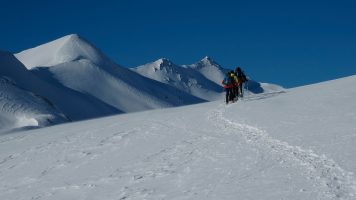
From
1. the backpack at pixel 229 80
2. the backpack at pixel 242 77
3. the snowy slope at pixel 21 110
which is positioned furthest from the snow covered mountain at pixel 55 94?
the backpack at pixel 242 77

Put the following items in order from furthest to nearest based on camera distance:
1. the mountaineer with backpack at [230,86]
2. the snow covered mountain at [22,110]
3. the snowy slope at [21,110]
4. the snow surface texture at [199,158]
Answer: the snowy slope at [21,110] < the snow covered mountain at [22,110] < the mountaineer with backpack at [230,86] < the snow surface texture at [199,158]

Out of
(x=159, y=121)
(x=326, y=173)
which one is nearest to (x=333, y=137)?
(x=326, y=173)

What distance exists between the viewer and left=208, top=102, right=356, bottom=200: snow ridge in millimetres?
12219

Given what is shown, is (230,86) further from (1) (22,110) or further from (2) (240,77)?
(1) (22,110)

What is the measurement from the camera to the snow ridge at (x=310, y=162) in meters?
12.2

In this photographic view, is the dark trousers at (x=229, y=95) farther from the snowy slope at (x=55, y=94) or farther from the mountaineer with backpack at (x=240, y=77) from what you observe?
the snowy slope at (x=55, y=94)

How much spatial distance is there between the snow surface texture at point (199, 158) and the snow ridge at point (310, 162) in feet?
0.07

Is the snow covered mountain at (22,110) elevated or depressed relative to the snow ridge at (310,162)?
elevated

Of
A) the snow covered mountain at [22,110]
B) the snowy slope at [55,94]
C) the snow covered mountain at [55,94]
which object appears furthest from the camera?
the snowy slope at [55,94]

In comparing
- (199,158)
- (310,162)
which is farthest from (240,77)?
(310,162)

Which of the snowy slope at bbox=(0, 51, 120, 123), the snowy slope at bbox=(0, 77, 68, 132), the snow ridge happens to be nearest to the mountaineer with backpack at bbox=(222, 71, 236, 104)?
the snow ridge

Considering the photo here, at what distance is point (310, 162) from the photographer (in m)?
14.6

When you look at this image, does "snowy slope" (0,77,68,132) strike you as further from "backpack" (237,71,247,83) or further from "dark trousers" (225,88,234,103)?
"backpack" (237,71,247,83)

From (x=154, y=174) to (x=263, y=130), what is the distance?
6.15 meters
